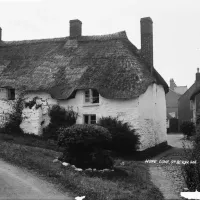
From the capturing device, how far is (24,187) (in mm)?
10164

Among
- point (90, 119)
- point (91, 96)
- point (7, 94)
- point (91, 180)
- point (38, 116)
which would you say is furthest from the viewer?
point (7, 94)

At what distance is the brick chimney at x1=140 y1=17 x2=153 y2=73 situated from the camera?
25.5 m

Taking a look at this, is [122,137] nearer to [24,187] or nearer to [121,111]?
[121,111]

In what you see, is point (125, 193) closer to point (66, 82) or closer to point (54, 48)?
point (66, 82)

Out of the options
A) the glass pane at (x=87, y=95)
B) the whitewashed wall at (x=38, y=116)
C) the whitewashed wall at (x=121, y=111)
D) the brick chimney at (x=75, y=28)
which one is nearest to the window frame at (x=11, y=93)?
the whitewashed wall at (x=121, y=111)

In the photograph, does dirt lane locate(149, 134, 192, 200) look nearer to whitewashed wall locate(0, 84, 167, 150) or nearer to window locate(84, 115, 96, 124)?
whitewashed wall locate(0, 84, 167, 150)

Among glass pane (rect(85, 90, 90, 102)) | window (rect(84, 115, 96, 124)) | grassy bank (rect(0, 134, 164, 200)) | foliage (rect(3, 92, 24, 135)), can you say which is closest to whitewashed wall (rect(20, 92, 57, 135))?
foliage (rect(3, 92, 24, 135))

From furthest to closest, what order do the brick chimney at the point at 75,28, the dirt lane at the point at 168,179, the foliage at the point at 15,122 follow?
the brick chimney at the point at 75,28, the foliage at the point at 15,122, the dirt lane at the point at 168,179

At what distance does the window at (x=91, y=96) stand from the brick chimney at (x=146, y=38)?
16.3ft

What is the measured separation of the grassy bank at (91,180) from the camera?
33.3ft

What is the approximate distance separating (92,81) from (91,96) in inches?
42.2

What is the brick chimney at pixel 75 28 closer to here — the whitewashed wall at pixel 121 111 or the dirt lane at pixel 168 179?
the whitewashed wall at pixel 121 111

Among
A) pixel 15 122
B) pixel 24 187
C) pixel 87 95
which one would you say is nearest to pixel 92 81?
pixel 87 95

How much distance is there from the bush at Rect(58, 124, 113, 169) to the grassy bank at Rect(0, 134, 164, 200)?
61 cm
